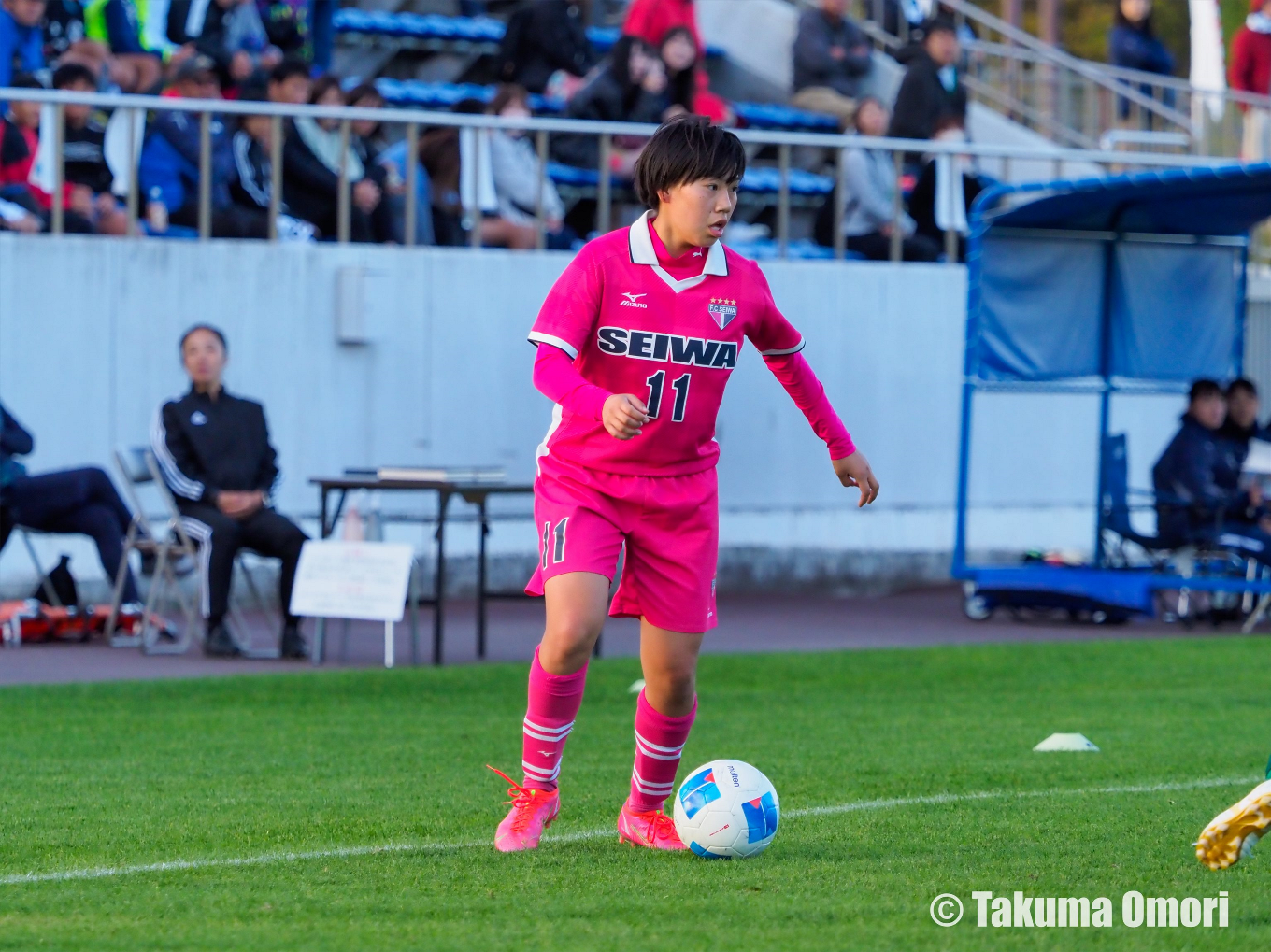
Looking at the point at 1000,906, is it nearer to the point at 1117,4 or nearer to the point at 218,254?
the point at 218,254

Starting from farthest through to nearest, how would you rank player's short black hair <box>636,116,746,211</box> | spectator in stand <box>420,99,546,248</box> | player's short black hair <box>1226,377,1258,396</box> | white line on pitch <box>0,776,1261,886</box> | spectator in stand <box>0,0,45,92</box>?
spectator in stand <box>0,0,45,92</box>, spectator in stand <box>420,99,546,248</box>, player's short black hair <box>1226,377,1258,396</box>, player's short black hair <box>636,116,746,211</box>, white line on pitch <box>0,776,1261,886</box>

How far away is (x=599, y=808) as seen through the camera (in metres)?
6.42

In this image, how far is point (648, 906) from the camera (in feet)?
15.8

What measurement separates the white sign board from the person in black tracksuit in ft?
1.68

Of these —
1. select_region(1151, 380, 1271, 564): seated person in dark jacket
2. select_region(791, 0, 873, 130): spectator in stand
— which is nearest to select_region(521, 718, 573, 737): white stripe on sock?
select_region(1151, 380, 1271, 564): seated person in dark jacket

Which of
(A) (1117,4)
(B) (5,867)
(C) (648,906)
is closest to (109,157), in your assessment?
(B) (5,867)

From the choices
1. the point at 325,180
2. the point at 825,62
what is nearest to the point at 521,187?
the point at 325,180

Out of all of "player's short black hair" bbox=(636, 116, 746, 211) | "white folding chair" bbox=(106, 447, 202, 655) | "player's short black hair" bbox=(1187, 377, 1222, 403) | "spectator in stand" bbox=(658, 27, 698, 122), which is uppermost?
"spectator in stand" bbox=(658, 27, 698, 122)

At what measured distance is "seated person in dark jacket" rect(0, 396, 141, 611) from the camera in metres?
11.5

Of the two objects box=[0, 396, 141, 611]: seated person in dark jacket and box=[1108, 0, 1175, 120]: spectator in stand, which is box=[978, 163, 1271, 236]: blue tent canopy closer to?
box=[0, 396, 141, 611]: seated person in dark jacket

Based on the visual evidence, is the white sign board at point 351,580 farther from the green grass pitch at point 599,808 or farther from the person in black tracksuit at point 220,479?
the person in black tracksuit at point 220,479

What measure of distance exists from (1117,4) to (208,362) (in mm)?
14892

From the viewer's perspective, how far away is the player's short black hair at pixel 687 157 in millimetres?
5398

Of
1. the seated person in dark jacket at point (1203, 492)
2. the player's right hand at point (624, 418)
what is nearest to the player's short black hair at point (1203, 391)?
the seated person in dark jacket at point (1203, 492)
